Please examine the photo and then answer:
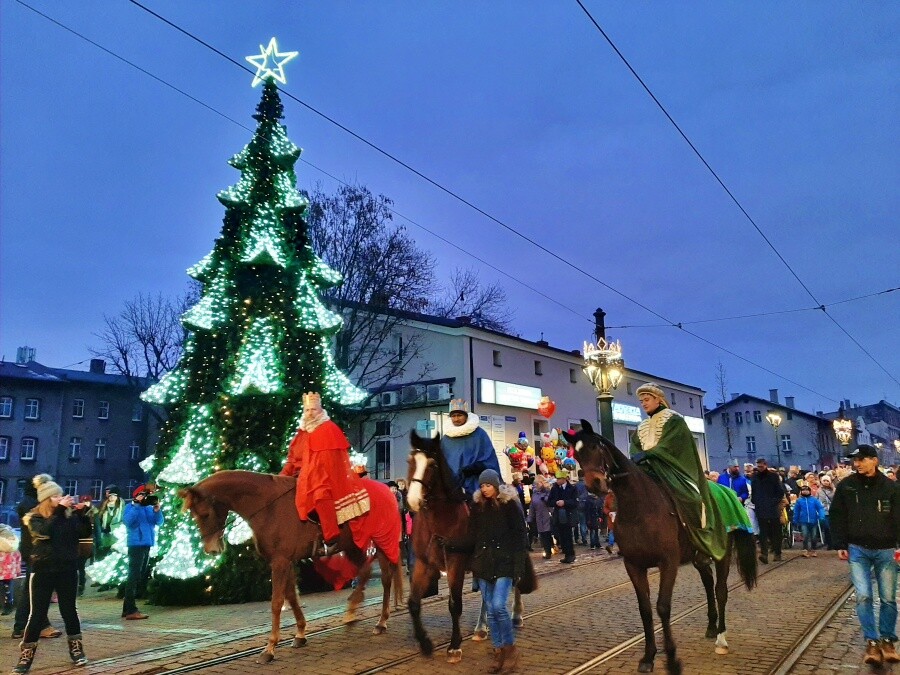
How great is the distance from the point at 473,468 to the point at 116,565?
8.13m

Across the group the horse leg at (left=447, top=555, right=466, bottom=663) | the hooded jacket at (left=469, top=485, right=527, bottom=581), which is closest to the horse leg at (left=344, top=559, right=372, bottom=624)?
the horse leg at (left=447, top=555, right=466, bottom=663)

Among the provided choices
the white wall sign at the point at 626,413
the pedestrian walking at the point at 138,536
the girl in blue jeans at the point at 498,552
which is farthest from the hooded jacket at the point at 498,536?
the white wall sign at the point at 626,413

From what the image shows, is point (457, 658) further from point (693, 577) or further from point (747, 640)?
point (693, 577)

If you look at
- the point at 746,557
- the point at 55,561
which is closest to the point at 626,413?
the point at 746,557

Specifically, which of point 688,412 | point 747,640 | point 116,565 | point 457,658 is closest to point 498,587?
point 457,658

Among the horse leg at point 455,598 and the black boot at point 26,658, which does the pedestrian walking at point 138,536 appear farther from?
the horse leg at point 455,598

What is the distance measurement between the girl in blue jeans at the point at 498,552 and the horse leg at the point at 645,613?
1.14 meters

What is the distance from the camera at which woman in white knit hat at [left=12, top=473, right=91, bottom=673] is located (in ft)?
23.7

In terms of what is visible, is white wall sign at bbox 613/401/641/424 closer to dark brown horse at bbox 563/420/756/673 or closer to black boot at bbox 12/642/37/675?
dark brown horse at bbox 563/420/756/673

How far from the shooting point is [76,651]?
23.9ft

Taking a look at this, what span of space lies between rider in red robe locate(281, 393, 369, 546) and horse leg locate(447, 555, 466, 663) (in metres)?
1.92

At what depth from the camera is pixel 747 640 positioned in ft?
24.6

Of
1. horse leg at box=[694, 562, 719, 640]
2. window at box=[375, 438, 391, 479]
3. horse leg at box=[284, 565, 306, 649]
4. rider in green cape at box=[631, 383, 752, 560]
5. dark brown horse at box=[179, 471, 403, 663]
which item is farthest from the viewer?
window at box=[375, 438, 391, 479]

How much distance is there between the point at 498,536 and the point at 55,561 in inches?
192
